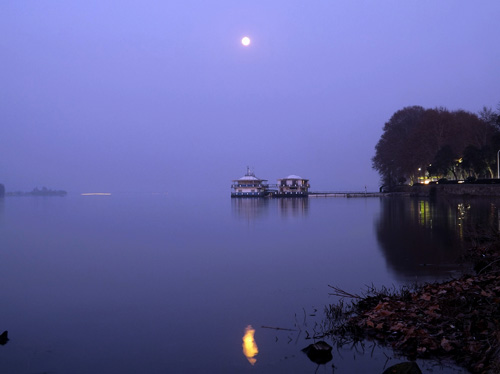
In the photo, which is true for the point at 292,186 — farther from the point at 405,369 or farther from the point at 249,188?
the point at 405,369

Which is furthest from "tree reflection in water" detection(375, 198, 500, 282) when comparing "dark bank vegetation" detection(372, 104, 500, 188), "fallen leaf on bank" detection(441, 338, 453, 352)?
"dark bank vegetation" detection(372, 104, 500, 188)

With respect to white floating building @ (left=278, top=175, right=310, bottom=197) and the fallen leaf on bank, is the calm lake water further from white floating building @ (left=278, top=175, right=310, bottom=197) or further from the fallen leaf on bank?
white floating building @ (left=278, top=175, right=310, bottom=197)

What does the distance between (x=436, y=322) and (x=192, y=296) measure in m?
5.26

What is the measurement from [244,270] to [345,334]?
6737 millimetres

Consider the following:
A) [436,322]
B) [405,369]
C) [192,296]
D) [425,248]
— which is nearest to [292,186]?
[425,248]

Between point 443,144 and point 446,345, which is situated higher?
point 443,144

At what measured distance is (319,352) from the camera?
617 cm

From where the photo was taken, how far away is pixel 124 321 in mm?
8125

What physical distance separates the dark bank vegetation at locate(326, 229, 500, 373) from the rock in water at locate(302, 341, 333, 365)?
0.37 m

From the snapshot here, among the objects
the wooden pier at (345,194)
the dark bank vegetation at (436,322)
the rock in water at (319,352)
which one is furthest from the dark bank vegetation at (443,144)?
the rock in water at (319,352)

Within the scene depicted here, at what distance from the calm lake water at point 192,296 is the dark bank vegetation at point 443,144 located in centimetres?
3842

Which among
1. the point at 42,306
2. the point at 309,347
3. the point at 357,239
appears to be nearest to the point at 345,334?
the point at 309,347

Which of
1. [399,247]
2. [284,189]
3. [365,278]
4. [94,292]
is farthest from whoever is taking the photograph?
[284,189]

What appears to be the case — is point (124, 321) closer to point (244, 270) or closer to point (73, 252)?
point (244, 270)
